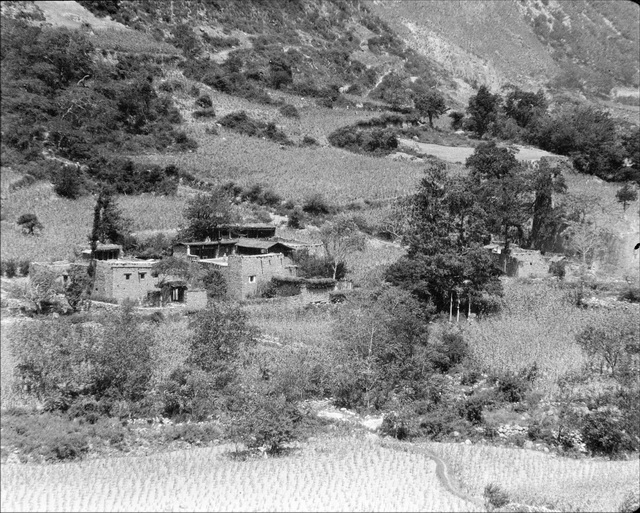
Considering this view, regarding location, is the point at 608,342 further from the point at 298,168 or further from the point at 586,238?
the point at 298,168

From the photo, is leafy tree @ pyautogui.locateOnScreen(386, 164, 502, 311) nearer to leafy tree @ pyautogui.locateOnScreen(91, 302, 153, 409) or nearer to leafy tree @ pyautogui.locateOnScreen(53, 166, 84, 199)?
leafy tree @ pyautogui.locateOnScreen(91, 302, 153, 409)

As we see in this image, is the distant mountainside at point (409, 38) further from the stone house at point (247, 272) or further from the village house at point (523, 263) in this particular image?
the village house at point (523, 263)

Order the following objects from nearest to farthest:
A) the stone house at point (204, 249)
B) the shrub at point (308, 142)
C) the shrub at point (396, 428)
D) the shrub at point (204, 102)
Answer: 1. the shrub at point (396, 428)
2. the stone house at point (204, 249)
3. the shrub at point (308, 142)
4. the shrub at point (204, 102)

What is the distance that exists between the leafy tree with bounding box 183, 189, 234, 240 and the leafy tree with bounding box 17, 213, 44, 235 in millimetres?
3923

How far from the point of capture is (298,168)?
30891 mm

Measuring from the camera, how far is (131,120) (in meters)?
31.9

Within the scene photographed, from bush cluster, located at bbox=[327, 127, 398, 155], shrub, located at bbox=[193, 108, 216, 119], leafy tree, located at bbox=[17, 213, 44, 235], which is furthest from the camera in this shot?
shrub, located at bbox=[193, 108, 216, 119]

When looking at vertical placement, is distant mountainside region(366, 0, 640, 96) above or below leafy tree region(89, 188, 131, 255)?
above

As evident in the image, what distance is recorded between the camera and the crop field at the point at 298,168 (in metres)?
28.4

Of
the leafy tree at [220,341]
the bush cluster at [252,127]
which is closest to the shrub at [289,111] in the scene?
the bush cluster at [252,127]

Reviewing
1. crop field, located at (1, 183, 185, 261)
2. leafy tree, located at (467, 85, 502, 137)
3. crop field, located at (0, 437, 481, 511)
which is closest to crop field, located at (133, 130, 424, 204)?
crop field, located at (1, 183, 185, 261)

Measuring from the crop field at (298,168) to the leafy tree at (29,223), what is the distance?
996 cm

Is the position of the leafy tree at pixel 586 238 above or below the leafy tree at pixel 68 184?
below

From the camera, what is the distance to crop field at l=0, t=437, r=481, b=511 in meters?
6.72
